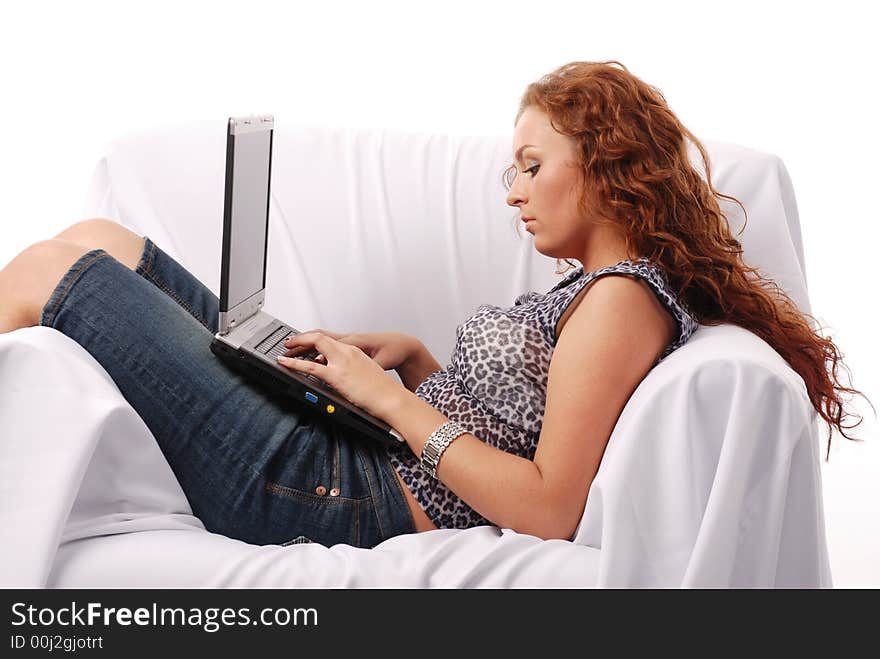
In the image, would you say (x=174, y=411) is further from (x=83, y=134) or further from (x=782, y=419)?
(x=83, y=134)

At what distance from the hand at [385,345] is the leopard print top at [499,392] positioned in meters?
0.32

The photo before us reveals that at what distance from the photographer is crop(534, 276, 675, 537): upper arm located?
1298 mm

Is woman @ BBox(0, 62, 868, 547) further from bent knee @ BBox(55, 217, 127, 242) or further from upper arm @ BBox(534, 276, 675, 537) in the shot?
bent knee @ BBox(55, 217, 127, 242)

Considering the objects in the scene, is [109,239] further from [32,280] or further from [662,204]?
[662,204]

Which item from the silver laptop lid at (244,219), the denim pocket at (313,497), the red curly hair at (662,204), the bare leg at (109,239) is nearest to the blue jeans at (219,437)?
the denim pocket at (313,497)

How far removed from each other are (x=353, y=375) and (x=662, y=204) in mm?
523

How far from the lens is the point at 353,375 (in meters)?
1.45

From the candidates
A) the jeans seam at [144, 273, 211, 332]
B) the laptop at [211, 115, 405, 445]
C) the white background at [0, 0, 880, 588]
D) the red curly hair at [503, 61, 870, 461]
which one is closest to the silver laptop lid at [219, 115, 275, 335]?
the laptop at [211, 115, 405, 445]

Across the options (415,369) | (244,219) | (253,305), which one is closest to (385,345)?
(415,369)

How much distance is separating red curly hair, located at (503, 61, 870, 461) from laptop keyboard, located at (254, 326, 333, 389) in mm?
476

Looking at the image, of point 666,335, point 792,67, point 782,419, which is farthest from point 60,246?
point 792,67

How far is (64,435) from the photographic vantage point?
1.26m
